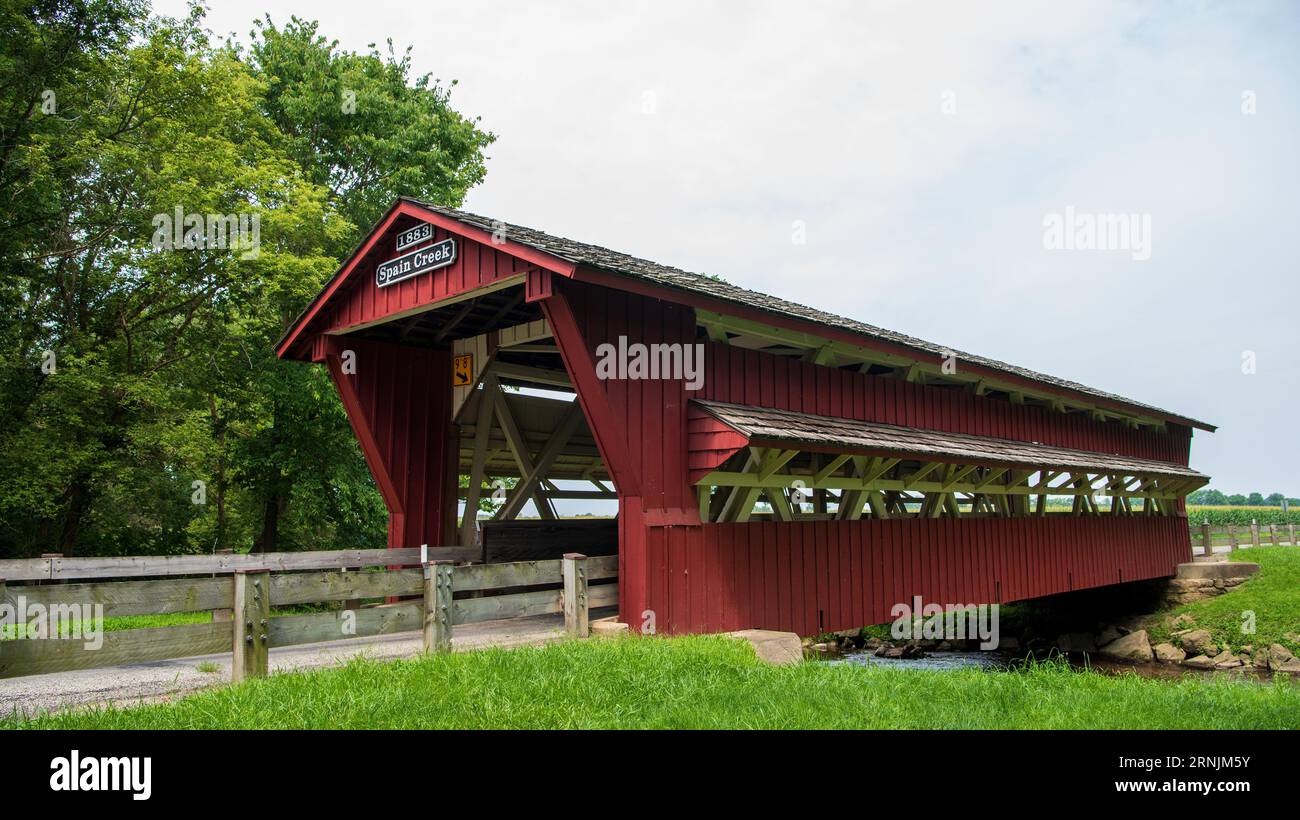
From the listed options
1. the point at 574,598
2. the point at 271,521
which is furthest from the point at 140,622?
the point at 271,521

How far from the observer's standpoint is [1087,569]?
16734mm

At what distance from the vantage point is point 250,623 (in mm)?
5938

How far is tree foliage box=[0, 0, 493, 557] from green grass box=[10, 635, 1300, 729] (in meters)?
12.8

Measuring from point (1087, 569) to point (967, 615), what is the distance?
216 inches

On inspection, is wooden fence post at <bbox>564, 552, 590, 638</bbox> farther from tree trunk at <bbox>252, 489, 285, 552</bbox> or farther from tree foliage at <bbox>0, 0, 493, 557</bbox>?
tree trunk at <bbox>252, 489, 285, 552</bbox>

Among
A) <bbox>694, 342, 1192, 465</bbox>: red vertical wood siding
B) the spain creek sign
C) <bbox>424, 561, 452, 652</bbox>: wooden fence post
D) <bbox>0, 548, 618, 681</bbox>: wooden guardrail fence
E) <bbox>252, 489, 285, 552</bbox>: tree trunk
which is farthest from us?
<bbox>252, 489, 285, 552</bbox>: tree trunk

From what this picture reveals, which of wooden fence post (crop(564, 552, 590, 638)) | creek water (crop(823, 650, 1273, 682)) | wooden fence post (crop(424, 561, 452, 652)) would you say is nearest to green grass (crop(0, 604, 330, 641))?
wooden fence post (crop(424, 561, 452, 652))

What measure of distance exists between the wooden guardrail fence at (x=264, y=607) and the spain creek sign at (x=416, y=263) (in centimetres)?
336

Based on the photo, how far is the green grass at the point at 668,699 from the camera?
467 centimetres

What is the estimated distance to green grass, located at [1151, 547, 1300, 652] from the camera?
18.1 m

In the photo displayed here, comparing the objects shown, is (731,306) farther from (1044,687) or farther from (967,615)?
(967,615)

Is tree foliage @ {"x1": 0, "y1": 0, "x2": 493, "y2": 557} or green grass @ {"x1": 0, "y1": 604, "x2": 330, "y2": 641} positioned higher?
tree foliage @ {"x1": 0, "y1": 0, "x2": 493, "y2": 557}

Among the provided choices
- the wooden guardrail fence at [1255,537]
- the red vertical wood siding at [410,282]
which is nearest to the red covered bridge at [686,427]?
the red vertical wood siding at [410,282]

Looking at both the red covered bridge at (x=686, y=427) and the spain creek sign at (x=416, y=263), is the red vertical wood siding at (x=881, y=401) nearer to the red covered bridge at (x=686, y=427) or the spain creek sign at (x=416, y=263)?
the red covered bridge at (x=686, y=427)
